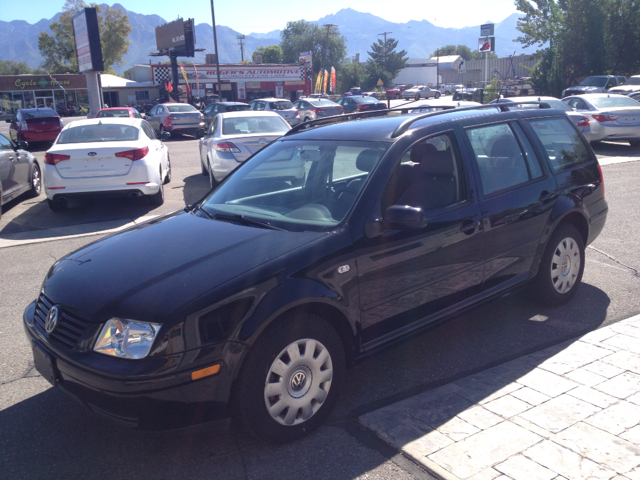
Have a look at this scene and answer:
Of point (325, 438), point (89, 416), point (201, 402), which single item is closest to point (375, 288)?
point (325, 438)

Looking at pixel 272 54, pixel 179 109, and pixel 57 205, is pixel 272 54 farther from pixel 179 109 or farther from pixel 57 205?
pixel 57 205

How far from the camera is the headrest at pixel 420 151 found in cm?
390

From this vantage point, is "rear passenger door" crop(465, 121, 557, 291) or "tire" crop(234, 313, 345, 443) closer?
"tire" crop(234, 313, 345, 443)

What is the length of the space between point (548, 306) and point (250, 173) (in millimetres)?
2823

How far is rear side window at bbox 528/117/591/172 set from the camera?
16.0ft

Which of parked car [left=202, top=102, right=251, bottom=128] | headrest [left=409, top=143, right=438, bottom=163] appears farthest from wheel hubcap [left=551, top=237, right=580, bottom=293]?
parked car [left=202, top=102, right=251, bottom=128]

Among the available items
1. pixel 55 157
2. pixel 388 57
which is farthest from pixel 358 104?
pixel 388 57

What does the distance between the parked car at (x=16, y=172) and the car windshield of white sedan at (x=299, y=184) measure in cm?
656

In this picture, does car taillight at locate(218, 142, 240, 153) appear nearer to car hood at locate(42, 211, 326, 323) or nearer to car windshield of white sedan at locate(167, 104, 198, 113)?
car hood at locate(42, 211, 326, 323)

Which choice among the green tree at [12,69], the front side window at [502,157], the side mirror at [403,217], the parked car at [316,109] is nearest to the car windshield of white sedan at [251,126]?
the front side window at [502,157]

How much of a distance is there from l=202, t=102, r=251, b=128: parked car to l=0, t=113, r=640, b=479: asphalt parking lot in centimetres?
1629

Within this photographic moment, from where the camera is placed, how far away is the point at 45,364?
308 centimetres

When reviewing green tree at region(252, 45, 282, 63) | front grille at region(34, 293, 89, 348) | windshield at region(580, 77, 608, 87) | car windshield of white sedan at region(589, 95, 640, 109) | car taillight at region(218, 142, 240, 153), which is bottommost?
front grille at region(34, 293, 89, 348)

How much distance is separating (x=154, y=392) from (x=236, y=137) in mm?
8481
